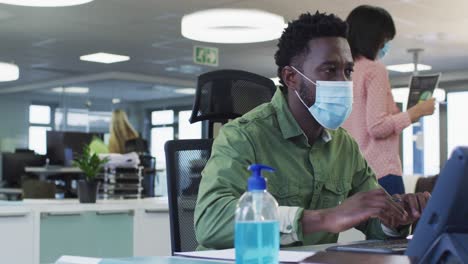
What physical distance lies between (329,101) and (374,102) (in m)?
1.06

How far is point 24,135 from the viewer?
38.9 feet

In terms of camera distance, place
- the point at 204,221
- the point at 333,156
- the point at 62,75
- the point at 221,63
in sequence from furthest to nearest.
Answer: the point at 62,75 < the point at 221,63 < the point at 333,156 < the point at 204,221

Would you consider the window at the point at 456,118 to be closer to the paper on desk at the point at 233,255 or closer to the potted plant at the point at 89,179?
the potted plant at the point at 89,179

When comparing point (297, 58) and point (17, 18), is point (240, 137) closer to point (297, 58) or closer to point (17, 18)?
point (297, 58)

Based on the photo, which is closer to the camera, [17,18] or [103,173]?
[103,173]

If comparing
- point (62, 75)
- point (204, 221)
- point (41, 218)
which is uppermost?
point (62, 75)

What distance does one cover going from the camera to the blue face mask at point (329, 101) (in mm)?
1836

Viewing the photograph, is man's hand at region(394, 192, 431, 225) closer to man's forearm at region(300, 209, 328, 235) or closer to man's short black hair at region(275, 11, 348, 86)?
man's forearm at region(300, 209, 328, 235)

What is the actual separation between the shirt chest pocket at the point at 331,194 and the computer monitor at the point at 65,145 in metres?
7.50

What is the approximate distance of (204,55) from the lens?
27.2 ft

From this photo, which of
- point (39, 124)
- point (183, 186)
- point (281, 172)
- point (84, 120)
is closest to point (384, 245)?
point (281, 172)

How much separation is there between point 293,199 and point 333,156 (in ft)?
0.65

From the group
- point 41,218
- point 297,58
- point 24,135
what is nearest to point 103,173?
point 41,218

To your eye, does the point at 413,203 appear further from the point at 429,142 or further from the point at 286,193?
the point at 429,142
